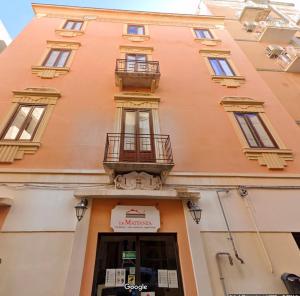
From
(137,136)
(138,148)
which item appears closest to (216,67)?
(137,136)

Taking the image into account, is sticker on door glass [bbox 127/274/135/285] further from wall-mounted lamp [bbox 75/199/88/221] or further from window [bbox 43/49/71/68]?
window [bbox 43/49/71/68]

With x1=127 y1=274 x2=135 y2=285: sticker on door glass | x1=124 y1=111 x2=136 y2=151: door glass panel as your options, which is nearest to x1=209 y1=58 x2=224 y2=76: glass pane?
x1=124 y1=111 x2=136 y2=151: door glass panel

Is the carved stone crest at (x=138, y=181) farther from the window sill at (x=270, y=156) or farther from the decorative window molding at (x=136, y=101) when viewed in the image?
the window sill at (x=270, y=156)

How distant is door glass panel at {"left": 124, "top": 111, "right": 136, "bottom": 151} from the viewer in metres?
6.46

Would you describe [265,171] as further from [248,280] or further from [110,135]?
[110,135]

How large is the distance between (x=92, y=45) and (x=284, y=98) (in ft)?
30.2

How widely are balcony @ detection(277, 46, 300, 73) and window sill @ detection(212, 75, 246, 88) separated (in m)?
3.68

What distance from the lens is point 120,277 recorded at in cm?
443

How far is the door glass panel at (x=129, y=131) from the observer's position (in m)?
6.46

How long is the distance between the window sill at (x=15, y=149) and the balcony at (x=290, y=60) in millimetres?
11983

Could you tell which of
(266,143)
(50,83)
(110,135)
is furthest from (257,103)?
(50,83)

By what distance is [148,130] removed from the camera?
23.1 ft

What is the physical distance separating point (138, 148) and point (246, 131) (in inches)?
148

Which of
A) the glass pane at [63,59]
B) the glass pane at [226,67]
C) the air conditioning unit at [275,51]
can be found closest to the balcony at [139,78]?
the glass pane at [63,59]
